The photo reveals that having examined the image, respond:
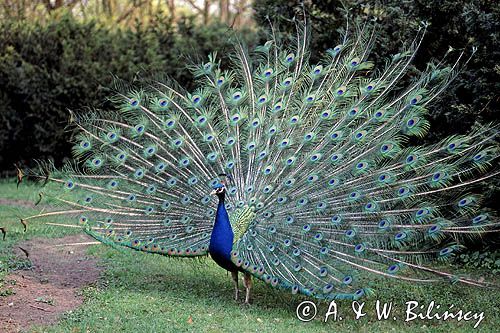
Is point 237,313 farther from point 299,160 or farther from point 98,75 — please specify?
point 98,75

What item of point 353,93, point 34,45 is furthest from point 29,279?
point 34,45

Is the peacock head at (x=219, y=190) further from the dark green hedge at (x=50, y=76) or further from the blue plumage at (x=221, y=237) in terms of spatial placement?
the dark green hedge at (x=50, y=76)

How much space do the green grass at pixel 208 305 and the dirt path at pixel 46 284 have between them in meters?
0.19

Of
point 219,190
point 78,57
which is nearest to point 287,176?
point 219,190

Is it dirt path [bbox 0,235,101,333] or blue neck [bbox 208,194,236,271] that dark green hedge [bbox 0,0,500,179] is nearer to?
dirt path [bbox 0,235,101,333]

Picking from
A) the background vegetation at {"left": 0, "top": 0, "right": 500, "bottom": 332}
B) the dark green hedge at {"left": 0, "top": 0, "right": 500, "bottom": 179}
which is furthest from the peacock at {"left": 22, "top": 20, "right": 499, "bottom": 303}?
the dark green hedge at {"left": 0, "top": 0, "right": 500, "bottom": 179}

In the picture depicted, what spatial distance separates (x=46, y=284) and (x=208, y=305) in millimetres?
1911

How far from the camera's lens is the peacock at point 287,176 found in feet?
21.9

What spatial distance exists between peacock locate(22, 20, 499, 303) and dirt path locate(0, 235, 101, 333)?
80cm

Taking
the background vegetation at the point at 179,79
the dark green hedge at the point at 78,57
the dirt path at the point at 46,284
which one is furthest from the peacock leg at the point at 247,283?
the dark green hedge at the point at 78,57

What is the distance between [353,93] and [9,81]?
372 inches

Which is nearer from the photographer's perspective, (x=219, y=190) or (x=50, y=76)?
(x=219, y=190)

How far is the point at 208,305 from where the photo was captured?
23.9 feet

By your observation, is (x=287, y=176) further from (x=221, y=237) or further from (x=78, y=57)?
(x=78, y=57)
